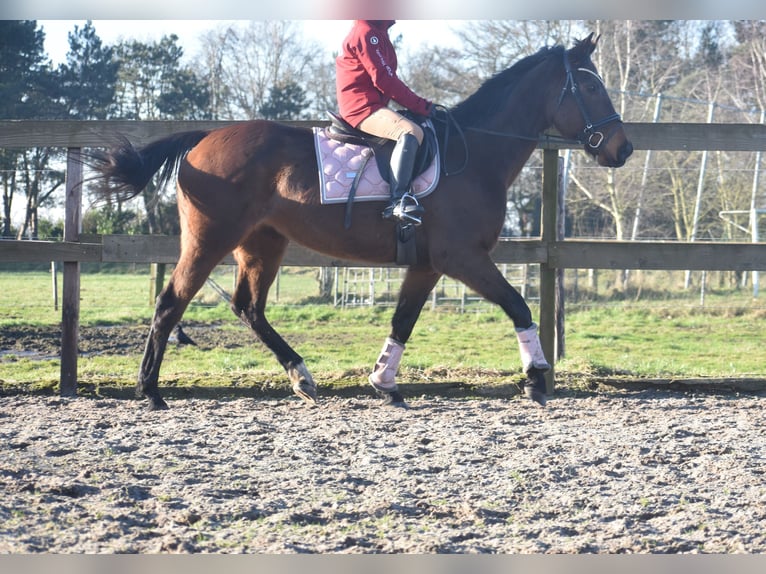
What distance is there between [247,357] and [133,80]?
19.1 m

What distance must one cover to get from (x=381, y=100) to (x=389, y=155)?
379 mm

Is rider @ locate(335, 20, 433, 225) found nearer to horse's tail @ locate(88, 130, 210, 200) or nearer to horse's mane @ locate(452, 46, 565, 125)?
horse's mane @ locate(452, 46, 565, 125)

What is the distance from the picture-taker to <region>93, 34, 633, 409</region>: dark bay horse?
5637 mm

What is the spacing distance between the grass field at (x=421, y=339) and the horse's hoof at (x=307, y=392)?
0.48 metres

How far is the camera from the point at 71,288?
247 inches

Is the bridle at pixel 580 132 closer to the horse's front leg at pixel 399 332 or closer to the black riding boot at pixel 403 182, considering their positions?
the black riding boot at pixel 403 182

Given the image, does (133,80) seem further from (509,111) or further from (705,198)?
(509,111)

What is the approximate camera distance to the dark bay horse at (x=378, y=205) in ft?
18.5

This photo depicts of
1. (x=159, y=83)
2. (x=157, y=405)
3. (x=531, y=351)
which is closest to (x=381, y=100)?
(x=531, y=351)

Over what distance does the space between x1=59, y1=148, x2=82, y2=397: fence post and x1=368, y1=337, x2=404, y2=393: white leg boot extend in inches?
86.8

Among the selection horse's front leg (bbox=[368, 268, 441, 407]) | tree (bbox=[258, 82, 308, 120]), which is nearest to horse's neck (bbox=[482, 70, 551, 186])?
horse's front leg (bbox=[368, 268, 441, 407])

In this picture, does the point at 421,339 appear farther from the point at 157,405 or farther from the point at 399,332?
the point at 157,405

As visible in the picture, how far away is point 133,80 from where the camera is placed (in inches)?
999

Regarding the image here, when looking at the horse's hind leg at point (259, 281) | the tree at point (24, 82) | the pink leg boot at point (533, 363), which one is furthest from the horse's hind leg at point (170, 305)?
the tree at point (24, 82)
